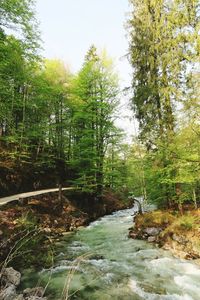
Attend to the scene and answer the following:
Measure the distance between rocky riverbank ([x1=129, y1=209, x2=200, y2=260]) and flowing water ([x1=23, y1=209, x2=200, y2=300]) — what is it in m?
0.50

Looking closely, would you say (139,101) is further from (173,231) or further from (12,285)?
(12,285)

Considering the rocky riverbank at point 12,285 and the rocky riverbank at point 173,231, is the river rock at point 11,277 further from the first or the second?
the rocky riverbank at point 173,231

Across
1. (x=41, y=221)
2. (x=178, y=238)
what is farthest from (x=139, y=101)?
(x=41, y=221)

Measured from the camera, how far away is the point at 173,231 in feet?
37.1

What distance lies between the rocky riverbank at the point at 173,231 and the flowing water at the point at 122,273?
0.50 metres

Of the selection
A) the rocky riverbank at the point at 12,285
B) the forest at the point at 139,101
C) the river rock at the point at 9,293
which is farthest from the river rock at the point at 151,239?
the river rock at the point at 9,293

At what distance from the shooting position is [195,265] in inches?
352

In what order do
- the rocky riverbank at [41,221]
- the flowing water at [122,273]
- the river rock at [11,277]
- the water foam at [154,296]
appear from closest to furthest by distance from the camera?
the water foam at [154,296] → the flowing water at [122,273] → the river rock at [11,277] → the rocky riverbank at [41,221]

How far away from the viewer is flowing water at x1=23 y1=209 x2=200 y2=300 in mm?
7062

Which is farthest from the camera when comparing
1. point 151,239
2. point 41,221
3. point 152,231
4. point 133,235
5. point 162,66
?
point 41,221

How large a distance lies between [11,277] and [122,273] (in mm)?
3564

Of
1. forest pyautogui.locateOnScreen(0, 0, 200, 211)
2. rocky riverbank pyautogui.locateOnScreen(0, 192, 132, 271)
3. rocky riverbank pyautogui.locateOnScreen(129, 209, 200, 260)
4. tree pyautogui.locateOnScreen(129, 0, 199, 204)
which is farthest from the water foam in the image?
tree pyautogui.locateOnScreen(129, 0, 199, 204)

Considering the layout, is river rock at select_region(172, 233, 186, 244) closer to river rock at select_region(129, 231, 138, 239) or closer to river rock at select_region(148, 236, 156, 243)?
river rock at select_region(148, 236, 156, 243)

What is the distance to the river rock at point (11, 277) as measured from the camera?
7305 mm
